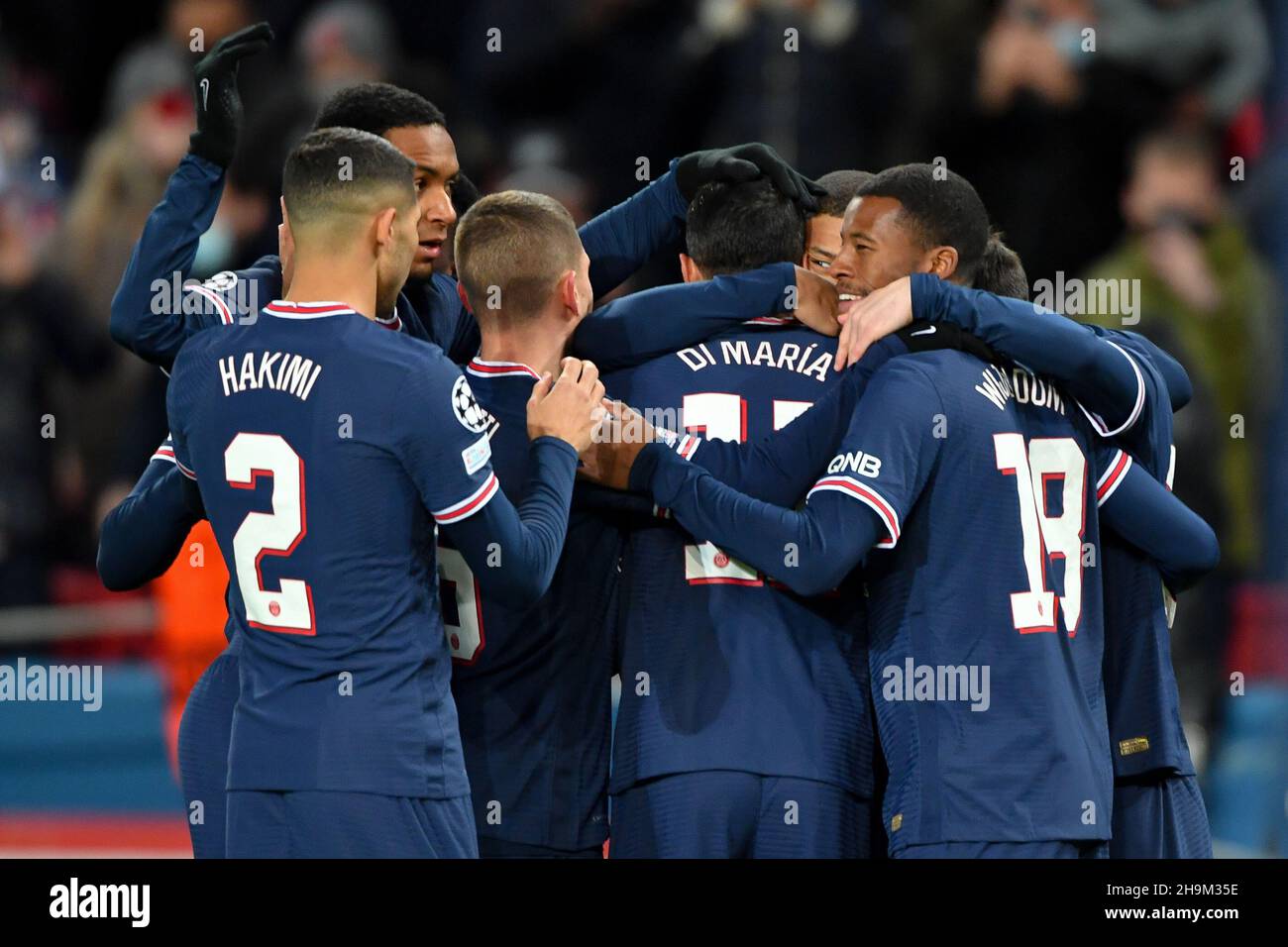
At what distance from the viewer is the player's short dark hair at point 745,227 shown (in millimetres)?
3904

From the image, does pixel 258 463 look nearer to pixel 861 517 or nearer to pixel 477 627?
pixel 477 627

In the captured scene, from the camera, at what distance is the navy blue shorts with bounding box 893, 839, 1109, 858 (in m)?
3.44

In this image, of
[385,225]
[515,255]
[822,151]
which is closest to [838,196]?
[515,255]

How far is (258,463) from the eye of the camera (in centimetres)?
323

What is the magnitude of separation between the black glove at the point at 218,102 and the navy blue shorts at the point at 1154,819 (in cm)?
228

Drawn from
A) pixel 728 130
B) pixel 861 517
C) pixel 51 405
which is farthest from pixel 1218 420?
pixel 51 405

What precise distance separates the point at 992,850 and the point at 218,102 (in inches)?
82.6

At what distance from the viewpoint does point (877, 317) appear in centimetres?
357

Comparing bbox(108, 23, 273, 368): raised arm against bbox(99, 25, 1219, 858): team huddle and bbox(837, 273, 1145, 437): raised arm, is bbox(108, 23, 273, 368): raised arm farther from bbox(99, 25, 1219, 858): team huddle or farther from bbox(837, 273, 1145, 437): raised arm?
bbox(837, 273, 1145, 437): raised arm

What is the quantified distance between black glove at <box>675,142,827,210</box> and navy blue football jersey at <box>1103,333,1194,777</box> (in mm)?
791

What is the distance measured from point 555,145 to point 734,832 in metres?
5.07

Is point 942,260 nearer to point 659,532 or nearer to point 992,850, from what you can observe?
point 659,532

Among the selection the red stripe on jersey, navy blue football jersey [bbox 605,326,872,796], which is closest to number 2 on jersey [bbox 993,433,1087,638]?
→ navy blue football jersey [bbox 605,326,872,796]

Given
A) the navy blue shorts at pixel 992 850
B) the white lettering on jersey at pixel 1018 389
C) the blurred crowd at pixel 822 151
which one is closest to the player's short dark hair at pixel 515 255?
the white lettering on jersey at pixel 1018 389
